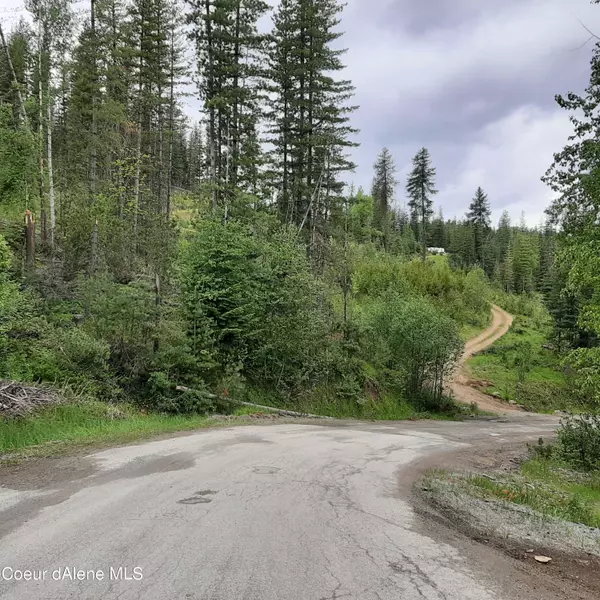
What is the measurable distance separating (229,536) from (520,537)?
3.50 meters

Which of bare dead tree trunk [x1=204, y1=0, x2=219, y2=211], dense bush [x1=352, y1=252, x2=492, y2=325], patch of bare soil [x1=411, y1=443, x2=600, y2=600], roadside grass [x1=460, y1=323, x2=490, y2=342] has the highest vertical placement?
bare dead tree trunk [x1=204, y1=0, x2=219, y2=211]

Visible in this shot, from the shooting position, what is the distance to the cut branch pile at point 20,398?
9070 millimetres

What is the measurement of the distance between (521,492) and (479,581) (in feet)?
17.3

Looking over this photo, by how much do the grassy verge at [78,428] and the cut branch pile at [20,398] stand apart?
17cm

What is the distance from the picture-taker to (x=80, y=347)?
40.4ft

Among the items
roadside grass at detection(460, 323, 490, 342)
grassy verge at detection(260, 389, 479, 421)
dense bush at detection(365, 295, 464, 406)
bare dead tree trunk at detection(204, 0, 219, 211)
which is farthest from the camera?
roadside grass at detection(460, 323, 490, 342)

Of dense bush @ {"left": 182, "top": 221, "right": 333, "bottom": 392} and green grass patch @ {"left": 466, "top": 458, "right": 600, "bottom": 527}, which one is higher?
dense bush @ {"left": 182, "top": 221, "right": 333, "bottom": 392}

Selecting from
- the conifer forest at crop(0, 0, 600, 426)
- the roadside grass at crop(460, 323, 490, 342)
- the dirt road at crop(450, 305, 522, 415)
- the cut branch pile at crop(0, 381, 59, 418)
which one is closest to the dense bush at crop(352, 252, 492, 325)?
the roadside grass at crop(460, 323, 490, 342)

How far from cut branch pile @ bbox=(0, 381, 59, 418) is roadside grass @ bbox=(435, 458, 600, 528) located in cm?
861

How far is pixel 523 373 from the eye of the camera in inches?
1371

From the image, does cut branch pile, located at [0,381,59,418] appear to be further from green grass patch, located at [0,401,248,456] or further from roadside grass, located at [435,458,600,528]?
roadside grass, located at [435,458,600,528]

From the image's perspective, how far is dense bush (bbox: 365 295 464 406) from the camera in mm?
23359

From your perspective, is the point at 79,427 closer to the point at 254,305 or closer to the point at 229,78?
the point at 254,305

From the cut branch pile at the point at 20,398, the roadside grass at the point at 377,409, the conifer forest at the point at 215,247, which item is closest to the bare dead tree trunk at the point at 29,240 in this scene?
the conifer forest at the point at 215,247
